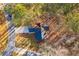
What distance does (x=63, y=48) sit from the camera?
122 centimetres

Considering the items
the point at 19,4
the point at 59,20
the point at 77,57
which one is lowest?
the point at 77,57

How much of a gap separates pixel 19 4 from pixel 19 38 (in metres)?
0.23

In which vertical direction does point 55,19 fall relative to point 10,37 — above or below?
above

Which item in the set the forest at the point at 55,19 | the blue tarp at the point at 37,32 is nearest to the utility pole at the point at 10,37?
the forest at the point at 55,19

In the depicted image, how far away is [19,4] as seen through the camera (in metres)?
1.27

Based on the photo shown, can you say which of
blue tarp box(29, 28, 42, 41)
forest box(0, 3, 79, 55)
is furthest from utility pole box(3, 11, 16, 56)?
blue tarp box(29, 28, 42, 41)

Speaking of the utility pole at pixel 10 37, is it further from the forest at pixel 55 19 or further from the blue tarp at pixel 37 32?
the blue tarp at pixel 37 32

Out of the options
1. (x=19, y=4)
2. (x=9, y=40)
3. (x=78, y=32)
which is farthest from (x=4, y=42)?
(x=78, y=32)

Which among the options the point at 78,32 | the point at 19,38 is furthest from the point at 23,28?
the point at 78,32

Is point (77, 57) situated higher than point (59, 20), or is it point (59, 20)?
point (59, 20)

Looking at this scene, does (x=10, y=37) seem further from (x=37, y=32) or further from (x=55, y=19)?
(x=55, y=19)

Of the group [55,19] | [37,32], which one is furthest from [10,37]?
[55,19]

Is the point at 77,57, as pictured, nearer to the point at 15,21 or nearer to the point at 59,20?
the point at 59,20

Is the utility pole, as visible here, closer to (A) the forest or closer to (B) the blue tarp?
(A) the forest
